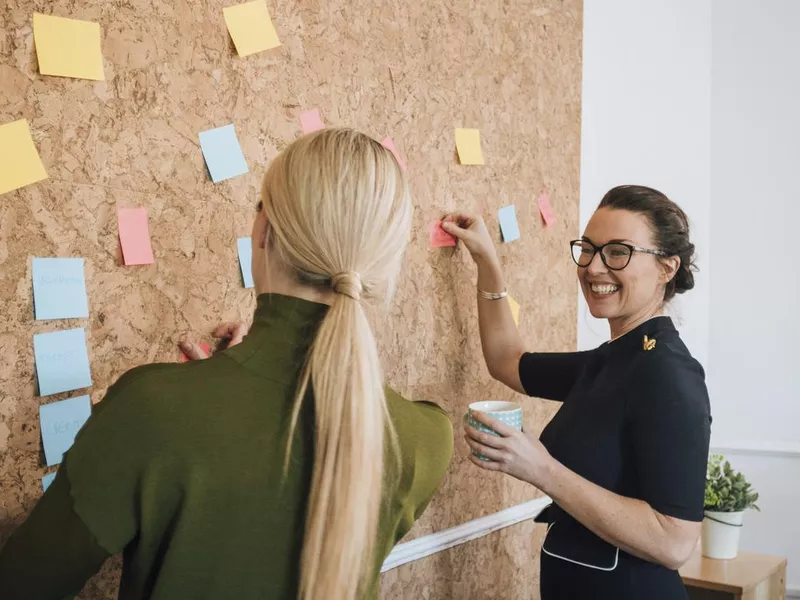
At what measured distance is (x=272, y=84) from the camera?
1.51 meters

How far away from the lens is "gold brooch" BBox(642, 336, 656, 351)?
1515 mm

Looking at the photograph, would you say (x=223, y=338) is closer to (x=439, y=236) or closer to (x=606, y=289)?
(x=439, y=236)

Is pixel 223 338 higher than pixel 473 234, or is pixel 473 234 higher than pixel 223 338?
pixel 473 234

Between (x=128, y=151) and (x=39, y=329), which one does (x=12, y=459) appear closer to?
(x=39, y=329)

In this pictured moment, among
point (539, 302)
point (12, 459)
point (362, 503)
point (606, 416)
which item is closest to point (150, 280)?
point (12, 459)

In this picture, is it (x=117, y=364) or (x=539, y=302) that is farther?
(x=539, y=302)

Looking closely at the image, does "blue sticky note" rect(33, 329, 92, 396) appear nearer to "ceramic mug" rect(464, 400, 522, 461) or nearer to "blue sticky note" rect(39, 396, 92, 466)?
"blue sticky note" rect(39, 396, 92, 466)

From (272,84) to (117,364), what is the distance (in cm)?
59

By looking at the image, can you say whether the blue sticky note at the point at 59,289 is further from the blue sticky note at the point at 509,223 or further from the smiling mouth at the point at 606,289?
the blue sticky note at the point at 509,223

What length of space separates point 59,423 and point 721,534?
1.90 m

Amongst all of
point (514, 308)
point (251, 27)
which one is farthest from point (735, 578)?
point (251, 27)

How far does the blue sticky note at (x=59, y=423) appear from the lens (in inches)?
48.0

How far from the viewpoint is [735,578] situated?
86.7 inches

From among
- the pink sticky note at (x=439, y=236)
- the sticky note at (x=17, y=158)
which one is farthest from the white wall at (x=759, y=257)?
the sticky note at (x=17, y=158)
